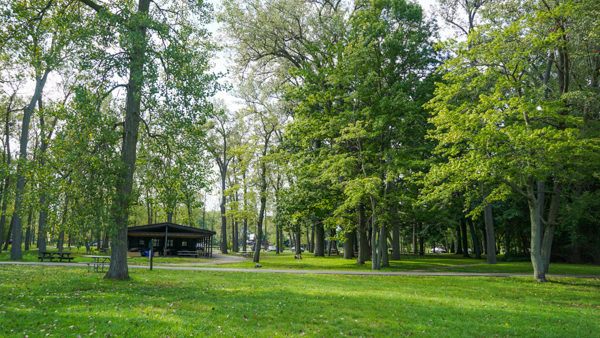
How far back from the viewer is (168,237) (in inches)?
1730

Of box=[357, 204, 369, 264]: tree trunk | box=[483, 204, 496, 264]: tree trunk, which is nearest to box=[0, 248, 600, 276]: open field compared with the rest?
box=[357, 204, 369, 264]: tree trunk

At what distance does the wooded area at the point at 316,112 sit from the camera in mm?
13727

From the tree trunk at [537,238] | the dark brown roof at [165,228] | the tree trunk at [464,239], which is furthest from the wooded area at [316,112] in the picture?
the tree trunk at [464,239]

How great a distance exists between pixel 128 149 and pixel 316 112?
16000 mm

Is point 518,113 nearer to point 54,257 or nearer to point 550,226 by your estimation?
point 550,226

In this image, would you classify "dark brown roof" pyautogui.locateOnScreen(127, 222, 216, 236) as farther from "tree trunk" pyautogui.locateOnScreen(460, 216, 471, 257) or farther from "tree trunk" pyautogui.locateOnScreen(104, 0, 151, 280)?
"tree trunk" pyautogui.locateOnScreen(460, 216, 471, 257)

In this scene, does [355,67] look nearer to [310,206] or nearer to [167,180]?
[310,206]

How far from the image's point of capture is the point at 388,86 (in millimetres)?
27922

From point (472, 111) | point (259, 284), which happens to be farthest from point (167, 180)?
point (472, 111)

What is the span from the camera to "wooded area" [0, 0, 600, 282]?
45.0 feet

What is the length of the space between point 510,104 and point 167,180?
14387 millimetres

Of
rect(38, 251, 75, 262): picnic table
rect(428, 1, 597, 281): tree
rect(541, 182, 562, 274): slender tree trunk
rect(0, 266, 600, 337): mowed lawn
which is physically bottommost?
rect(0, 266, 600, 337): mowed lawn

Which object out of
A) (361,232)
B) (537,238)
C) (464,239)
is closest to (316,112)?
(361,232)

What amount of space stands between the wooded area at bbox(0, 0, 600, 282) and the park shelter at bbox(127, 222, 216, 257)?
9.25 m
